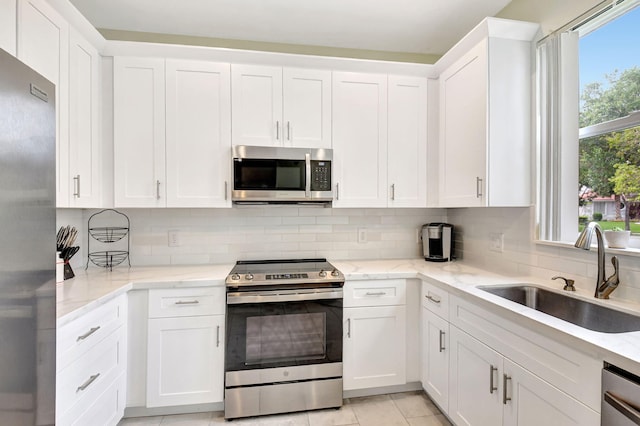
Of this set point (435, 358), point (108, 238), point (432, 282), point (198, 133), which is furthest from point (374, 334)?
point (108, 238)

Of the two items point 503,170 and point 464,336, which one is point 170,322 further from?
point 503,170

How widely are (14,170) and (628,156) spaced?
2454 millimetres

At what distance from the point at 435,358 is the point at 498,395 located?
0.62 metres

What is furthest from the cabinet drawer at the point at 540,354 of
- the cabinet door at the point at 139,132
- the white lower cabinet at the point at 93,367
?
the cabinet door at the point at 139,132

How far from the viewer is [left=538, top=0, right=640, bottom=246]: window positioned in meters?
1.61

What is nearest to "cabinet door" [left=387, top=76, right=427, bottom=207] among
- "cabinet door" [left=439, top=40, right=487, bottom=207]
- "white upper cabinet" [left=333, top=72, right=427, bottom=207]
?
"white upper cabinet" [left=333, top=72, right=427, bottom=207]

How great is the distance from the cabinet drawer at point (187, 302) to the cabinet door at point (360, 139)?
3.46 ft

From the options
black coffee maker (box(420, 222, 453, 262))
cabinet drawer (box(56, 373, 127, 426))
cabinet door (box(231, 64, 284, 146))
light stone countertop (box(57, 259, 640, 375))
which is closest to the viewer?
light stone countertop (box(57, 259, 640, 375))

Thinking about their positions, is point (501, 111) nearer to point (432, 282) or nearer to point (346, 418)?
point (432, 282)

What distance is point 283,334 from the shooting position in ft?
6.93

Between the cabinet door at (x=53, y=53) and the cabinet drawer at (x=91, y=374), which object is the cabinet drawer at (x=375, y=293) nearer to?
the cabinet drawer at (x=91, y=374)

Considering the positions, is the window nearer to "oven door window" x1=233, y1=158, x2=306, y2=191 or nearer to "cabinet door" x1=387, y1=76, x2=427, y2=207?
"cabinet door" x1=387, y1=76, x2=427, y2=207

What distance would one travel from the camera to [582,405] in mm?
1097

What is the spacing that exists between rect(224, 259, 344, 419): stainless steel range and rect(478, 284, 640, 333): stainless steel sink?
999 mm
